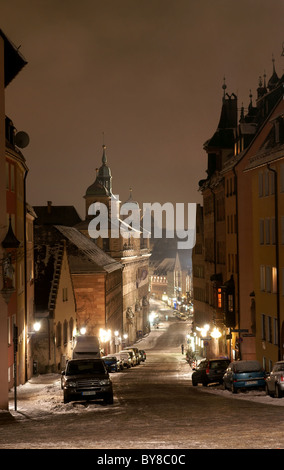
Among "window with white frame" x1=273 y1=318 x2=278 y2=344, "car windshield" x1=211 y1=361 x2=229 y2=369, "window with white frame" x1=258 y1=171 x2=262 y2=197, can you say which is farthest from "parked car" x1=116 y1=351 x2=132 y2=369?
"car windshield" x1=211 y1=361 x2=229 y2=369

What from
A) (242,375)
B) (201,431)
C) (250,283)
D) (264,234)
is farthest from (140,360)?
(201,431)

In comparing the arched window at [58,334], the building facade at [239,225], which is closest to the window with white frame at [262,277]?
the building facade at [239,225]

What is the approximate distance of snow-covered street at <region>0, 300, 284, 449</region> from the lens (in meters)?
15.9

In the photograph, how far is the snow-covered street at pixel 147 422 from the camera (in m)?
15.9

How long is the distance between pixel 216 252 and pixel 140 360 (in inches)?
587

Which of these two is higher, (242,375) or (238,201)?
(238,201)

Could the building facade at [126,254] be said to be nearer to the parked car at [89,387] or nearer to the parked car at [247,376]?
the parked car at [247,376]

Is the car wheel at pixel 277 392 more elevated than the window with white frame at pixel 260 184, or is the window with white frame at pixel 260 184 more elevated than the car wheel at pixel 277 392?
the window with white frame at pixel 260 184

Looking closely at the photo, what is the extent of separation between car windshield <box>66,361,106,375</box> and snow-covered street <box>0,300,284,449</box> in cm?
109

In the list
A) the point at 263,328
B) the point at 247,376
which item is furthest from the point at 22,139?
the point at 247,376

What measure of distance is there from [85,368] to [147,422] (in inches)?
331

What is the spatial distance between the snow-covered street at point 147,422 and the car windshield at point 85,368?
1.09 m
